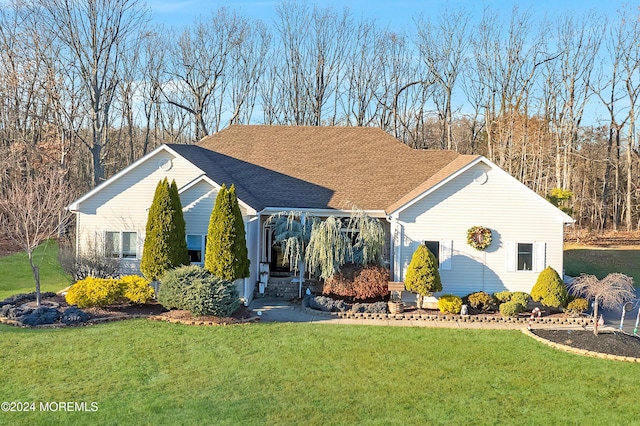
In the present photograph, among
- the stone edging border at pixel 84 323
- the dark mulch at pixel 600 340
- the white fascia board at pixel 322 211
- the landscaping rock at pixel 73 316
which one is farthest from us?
the white fascia board at pixel 322 211

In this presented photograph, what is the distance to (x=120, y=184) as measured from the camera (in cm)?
1883

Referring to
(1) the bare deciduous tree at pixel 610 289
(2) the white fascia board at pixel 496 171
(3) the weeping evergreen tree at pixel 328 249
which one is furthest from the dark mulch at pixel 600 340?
(3) the weeping evergreen tree at pixel 328 249

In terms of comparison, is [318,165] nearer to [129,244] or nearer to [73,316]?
[129,244]

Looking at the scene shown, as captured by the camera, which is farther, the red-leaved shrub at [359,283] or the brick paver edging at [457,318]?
the red-leaved shrub at [359,283]

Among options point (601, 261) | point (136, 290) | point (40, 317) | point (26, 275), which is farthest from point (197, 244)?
point (601, 261)

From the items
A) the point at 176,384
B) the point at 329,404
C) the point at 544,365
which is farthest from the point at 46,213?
the point at 544,365

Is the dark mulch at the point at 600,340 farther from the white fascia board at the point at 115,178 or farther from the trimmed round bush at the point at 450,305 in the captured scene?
the white fascia board at the point at 115,178

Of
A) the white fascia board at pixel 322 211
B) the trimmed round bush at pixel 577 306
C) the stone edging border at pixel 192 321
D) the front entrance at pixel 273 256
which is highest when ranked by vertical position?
the white fascia board at pixel 322 211

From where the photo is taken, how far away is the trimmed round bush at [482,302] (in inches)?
675

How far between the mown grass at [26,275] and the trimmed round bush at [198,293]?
7.48 metres

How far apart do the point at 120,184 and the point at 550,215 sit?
15.7m

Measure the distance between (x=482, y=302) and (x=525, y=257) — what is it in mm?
2562

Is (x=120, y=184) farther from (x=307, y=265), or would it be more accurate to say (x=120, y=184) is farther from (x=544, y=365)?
(x=544, y=365)

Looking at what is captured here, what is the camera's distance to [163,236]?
16906mm
